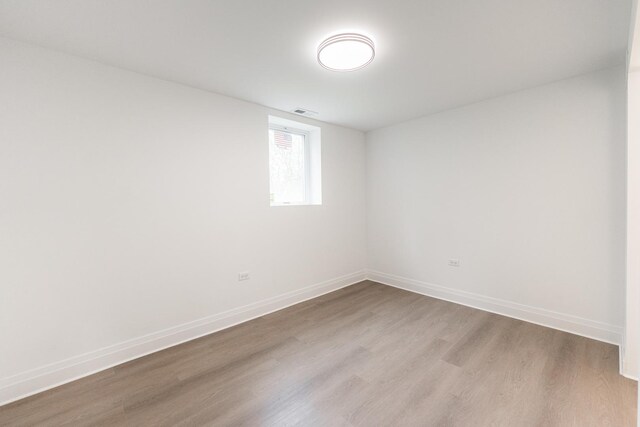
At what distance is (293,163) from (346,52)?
6.52ft

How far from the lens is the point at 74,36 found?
1812mm

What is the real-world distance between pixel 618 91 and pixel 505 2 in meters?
1.71

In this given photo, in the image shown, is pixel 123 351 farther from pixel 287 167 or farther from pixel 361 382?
pixel 287 167

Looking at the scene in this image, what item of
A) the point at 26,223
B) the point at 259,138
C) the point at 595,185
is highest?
the point at 259,138

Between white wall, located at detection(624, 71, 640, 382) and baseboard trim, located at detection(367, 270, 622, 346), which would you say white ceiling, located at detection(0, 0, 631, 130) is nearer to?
white wall, located at detection(624, 71, 640, 382)

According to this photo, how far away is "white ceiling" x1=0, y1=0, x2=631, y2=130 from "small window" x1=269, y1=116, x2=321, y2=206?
3.04 feet

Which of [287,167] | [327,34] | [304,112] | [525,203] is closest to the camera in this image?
[327,34]

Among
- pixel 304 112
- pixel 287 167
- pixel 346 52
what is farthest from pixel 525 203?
pixel 287 167

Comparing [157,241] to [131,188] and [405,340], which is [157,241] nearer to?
[131,188]

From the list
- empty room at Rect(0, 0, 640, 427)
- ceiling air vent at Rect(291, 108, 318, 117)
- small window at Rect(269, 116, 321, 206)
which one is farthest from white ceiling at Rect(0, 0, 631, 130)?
small window at Rect(269, 116, 321, 206)

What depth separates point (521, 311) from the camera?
9.45ft

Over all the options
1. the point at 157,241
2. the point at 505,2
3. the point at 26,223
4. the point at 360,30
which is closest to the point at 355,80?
the point at 360,30

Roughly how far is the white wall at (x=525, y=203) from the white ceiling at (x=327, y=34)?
395mm

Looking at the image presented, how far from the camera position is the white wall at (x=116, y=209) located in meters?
1.85
